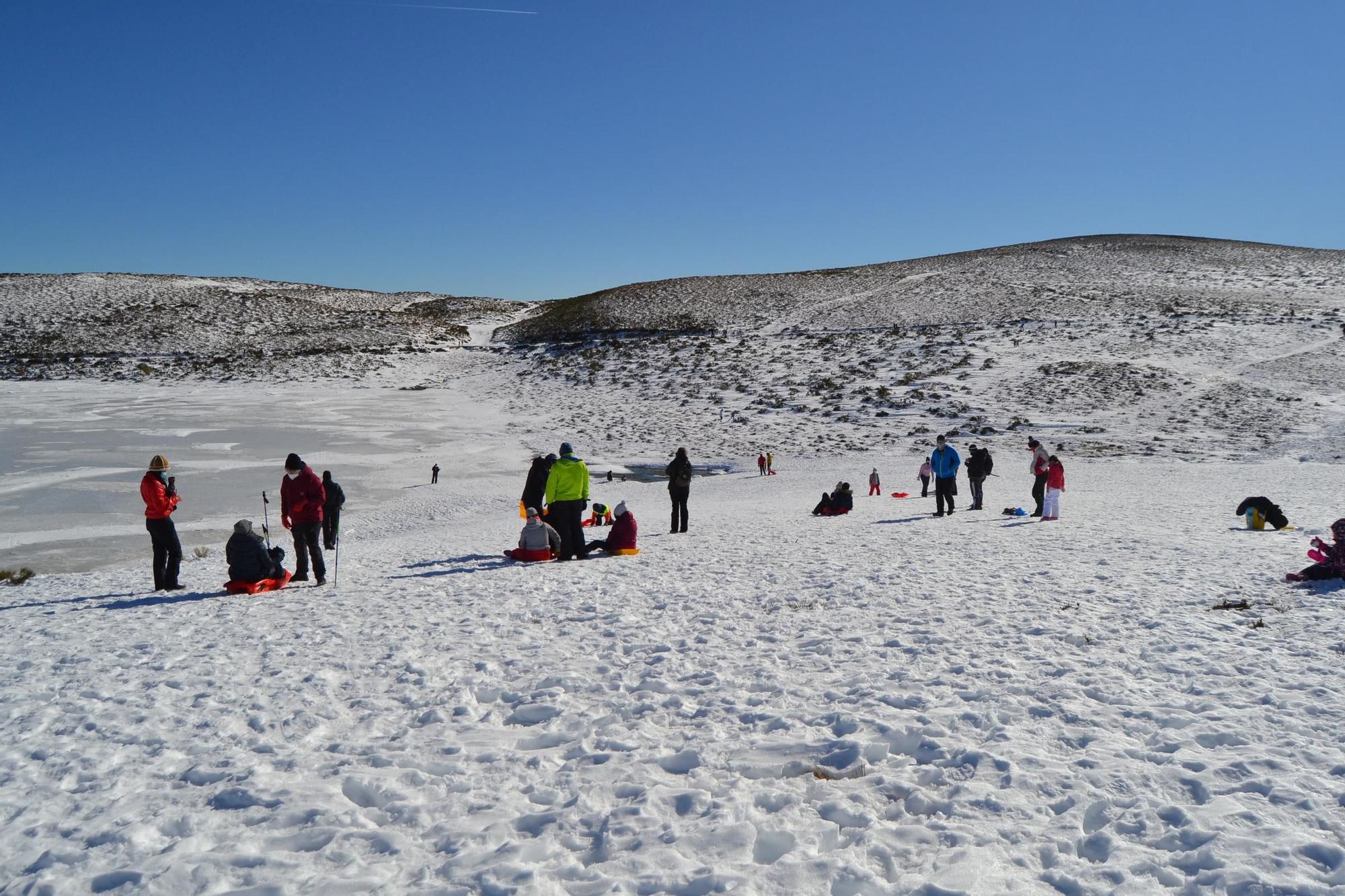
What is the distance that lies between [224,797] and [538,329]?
68.8m

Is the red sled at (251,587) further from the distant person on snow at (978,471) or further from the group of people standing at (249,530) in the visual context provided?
the distant person on snow at (978,471)

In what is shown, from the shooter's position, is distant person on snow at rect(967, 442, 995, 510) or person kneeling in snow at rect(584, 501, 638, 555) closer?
person kneeling in snow at rect(584, 501, 638, 555)

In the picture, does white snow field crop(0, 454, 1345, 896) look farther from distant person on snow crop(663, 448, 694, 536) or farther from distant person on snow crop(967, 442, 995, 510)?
distant person on snow crop(967, 442, 995, 510)

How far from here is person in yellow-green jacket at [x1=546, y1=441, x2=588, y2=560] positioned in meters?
12.0

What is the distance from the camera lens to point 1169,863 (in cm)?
351

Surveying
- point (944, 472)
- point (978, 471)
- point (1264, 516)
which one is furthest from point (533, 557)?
point (1264, 516)

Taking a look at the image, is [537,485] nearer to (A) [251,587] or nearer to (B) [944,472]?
(A) [251,587]

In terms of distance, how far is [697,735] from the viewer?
16.7 feet

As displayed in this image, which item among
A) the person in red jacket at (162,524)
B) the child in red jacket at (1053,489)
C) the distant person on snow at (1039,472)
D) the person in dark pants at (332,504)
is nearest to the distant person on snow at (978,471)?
the distant person on snow at (1039,472)

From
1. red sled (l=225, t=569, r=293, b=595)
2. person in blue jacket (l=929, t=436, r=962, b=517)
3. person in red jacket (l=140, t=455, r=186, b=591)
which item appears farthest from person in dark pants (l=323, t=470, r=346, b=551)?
person in blue jacket (l=929, t=436, r=962, b=517)

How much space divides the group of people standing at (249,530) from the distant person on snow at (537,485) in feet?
10.8

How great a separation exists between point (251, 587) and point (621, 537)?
18.4 feet

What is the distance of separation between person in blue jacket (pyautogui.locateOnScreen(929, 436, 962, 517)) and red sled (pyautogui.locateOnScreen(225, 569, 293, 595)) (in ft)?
42.7

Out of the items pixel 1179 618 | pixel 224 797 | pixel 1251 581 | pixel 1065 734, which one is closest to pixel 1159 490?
pixel 1251 581
